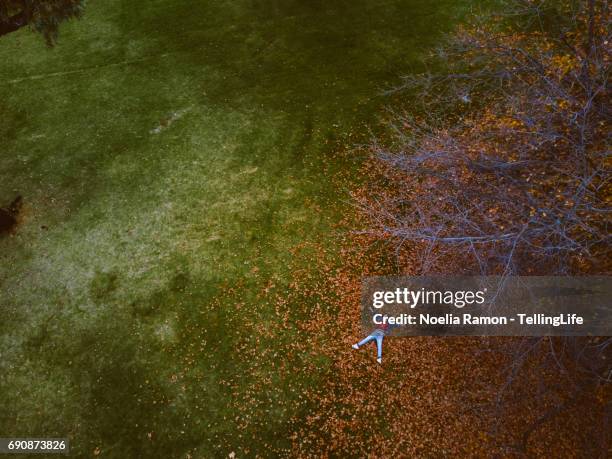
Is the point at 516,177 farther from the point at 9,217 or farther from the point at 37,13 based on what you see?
the point at 9,217

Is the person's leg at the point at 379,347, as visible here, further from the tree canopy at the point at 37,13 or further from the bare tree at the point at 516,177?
the tree canopy at the point at 37,13

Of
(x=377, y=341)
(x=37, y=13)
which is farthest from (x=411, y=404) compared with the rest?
(x=37, y=13)

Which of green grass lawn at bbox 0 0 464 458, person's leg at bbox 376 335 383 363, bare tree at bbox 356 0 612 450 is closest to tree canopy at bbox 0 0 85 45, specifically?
green grass lawn at bbox 0 0 464 458

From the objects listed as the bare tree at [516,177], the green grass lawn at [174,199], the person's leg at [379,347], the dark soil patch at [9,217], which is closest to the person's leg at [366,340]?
the person's leg at [379,347]

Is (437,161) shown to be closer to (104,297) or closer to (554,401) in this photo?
(554,401)

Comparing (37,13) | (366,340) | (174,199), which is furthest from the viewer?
(174,199)

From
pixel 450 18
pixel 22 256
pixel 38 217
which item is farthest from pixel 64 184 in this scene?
pixel 450 18

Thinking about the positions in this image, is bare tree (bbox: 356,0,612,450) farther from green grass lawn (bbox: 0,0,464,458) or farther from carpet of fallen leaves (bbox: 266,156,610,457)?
green grass lawn (bbox: 0,0,464,458)
